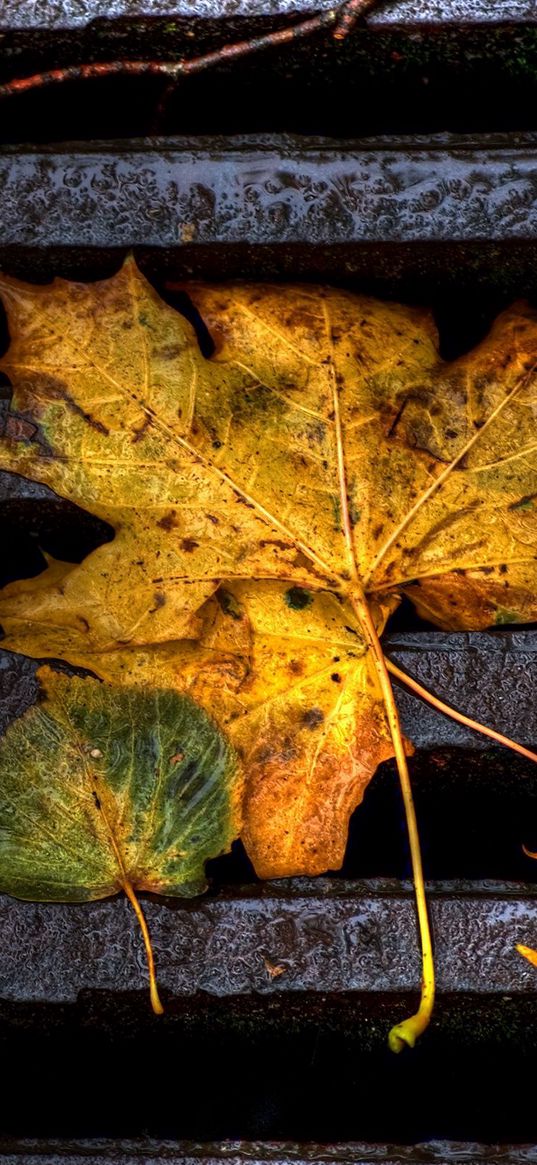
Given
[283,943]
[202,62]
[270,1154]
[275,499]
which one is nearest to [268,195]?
[202,62]

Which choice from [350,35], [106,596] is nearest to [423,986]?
[106,596]

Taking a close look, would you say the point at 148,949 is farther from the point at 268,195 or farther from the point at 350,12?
the point at 350,12

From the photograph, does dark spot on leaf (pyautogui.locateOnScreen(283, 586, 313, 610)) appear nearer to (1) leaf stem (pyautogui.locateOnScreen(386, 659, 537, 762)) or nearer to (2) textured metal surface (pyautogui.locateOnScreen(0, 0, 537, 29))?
(1) leaf stem (pyautogui.locateOnScreen(386, 659, 537, 762))

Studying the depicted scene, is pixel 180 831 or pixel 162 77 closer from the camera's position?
pixel 180 831

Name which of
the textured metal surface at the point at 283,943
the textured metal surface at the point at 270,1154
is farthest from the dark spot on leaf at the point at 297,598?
the textured metal surface at the point at 270,1154

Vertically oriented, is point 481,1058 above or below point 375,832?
below

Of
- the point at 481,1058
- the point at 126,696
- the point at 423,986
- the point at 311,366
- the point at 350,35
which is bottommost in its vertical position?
the point at 481,1058

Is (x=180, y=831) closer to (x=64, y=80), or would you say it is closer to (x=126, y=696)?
(x=126, y=696)
